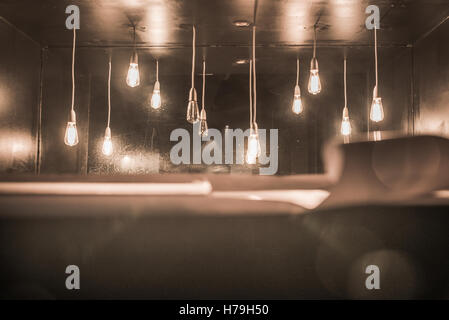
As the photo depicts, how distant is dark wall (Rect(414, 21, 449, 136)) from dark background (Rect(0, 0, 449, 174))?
18 millimetres

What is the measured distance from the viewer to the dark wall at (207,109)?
5.13 meters

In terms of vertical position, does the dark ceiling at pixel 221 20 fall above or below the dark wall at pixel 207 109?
above

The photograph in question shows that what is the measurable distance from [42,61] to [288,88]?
328cm

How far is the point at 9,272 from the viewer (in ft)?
3.45

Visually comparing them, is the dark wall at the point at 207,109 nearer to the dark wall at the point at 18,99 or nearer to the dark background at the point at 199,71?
the dark background at the point at 199,71

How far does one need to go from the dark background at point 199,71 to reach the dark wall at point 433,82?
0.06ft

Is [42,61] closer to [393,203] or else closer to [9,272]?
[9,272]

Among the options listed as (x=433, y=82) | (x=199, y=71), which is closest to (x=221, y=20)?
(x=199, y=71)

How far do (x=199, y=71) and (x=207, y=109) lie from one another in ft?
1.82

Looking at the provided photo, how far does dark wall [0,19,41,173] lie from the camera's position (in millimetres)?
3781

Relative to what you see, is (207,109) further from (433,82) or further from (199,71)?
(433,82)

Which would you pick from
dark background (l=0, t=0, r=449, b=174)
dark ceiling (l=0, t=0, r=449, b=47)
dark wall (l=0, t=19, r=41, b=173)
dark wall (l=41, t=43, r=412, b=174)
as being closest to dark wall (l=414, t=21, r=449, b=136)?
dark background (l=0, t=0, r=449, b=174)

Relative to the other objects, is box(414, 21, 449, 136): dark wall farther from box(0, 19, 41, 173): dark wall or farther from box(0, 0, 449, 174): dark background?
box(0, 19, 41, 173): dark wall

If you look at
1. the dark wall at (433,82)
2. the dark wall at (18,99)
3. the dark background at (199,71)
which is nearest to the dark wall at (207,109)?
the dark background at (199,71)
